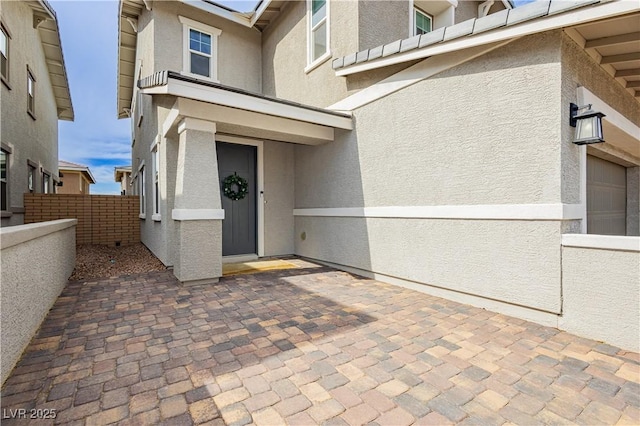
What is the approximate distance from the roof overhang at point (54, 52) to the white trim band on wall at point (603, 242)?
46.0 ft

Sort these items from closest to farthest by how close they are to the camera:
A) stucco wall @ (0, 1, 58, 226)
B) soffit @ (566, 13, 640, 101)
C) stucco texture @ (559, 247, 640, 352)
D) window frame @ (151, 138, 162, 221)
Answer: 1. stucco texture @ (559, 247, 640, 352)
2. soffit @ (566, 13, 640, 101)
3. window frame @ (151, 138, 162, 221)
4. stucco wall @ (0, 1, 58, 226)

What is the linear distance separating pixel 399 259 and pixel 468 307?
1.30m

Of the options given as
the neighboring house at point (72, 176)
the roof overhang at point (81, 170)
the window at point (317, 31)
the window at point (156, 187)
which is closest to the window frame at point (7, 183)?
the window at point (156, 187)

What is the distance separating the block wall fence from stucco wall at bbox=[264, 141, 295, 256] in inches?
212

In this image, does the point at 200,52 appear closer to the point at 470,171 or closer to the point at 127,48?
the point at 127,48

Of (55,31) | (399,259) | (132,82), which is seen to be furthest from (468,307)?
(55,31)

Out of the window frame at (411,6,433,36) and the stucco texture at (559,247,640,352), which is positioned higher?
the window frame at (411,6,433,36)

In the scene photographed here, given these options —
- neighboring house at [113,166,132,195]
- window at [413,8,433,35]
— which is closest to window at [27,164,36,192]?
window at [413,8,433,35]

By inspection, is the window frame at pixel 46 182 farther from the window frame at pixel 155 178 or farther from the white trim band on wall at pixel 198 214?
the white trim band on wall at pixel 198 214

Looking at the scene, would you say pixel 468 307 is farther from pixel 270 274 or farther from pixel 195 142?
pixel 195 142

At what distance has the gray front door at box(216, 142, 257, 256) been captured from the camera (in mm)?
7031

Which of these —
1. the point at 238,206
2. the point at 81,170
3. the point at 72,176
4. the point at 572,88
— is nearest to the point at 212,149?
the point at 238,206

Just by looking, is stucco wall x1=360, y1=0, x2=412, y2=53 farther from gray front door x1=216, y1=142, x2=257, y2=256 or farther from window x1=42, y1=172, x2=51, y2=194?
window x1=42, y1=172, x2=51, y2=194

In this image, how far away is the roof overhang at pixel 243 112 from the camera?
171 inches
